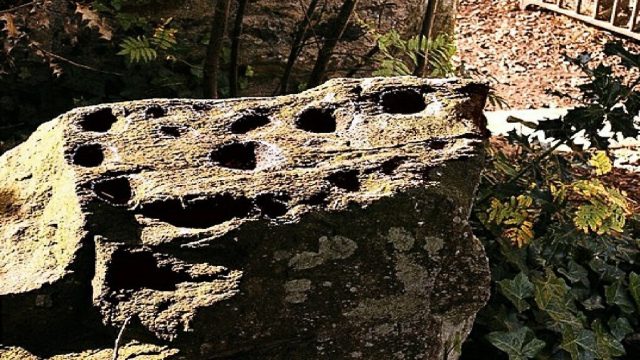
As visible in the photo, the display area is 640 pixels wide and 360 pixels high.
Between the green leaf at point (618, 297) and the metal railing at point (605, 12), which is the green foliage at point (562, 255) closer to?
the green leaf at point (618, 297)

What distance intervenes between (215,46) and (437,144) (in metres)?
1.88

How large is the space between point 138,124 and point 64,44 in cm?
233

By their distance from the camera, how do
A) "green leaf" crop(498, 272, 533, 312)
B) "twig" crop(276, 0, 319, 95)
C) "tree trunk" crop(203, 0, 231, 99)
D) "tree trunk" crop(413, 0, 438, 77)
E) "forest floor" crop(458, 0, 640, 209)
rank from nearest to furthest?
"green leaf" crop(498, 272, 533, 312), "tree trunk" crop(203, 0, 231, 99), "tree trunk" crop(413, 0, 438, 77), "twig" crop(276, 0, 319, 95), "forest floor" crop(458, 0, 640, 209)

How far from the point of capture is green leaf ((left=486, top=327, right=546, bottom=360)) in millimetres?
3105

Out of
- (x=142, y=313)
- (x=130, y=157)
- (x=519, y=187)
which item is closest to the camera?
(x=142, y=313)

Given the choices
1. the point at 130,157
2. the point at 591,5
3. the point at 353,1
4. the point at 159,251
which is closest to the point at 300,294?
the point at 159,251

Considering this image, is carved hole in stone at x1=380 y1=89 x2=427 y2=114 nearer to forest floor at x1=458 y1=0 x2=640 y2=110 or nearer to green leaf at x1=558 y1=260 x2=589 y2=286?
green leaf at x1=558 y1=260 x2=589 y2=286

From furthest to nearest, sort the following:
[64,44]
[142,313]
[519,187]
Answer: [64,44]
[519,187]
[142,313]

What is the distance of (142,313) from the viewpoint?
2.18 meters

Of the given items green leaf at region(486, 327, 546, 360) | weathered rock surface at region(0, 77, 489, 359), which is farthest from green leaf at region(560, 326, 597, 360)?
weathered rock surface at region(0, 77, 489, 359)

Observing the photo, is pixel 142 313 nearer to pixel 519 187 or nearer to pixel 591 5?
pixel 519 187

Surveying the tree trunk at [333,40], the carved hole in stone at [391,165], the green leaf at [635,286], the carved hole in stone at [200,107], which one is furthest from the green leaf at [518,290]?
the tree trunk at [333,40]

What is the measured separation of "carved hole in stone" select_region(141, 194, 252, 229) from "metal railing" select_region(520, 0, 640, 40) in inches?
318

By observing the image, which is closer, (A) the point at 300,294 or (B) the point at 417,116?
(A) the point at 300,294
